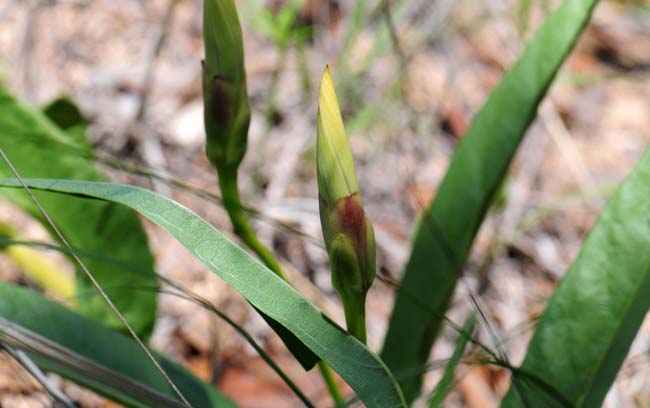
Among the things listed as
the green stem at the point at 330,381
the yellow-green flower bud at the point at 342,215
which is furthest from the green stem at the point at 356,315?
the green stem at the point at 330,381

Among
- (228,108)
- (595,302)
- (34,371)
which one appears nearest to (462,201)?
(595,302)

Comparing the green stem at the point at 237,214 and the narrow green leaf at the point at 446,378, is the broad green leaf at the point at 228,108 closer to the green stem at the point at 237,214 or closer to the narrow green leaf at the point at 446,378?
the green stem at the point at 237,214

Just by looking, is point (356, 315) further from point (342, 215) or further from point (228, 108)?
point (228, 108)

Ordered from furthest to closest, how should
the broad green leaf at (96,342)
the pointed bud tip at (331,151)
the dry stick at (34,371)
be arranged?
the broad green leaf at (96,342), the dry stick at (34,371), the pointed bud tip at (331,151)

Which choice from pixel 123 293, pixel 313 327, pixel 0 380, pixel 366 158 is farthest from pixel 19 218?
pixel 313 327

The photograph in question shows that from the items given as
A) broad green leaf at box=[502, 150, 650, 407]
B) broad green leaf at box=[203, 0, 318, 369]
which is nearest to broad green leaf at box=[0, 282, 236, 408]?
broad green leaf at box=[203, 0, 318, 369]

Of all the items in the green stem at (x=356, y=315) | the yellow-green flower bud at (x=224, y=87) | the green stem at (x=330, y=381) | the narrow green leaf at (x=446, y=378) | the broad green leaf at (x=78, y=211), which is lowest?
the green stem at (x=330, y=381)

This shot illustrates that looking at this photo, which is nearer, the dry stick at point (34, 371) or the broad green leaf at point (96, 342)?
the dry stick at point (34, 371)
